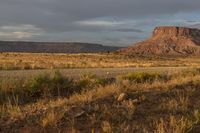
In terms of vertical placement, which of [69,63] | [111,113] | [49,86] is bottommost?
[69,63]

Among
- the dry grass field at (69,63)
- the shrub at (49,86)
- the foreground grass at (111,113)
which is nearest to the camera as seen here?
the foreground grass at (111,113)

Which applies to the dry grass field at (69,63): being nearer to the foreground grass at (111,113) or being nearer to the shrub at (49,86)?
the shrub at (49,86)

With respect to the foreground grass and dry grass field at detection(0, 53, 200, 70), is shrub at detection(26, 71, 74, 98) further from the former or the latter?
dry grass field at detection(0, 53, 200, 70)

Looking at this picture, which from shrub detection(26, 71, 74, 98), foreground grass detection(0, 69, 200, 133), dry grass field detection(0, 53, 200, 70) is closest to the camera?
foreground grass detection(0, 69, 200, 133)

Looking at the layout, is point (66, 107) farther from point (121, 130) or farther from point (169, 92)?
point (169, 92)

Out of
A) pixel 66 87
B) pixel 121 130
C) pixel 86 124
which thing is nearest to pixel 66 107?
pixel 86 124

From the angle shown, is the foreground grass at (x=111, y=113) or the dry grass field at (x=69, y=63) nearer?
the foreground grass at (x=111, y=113)

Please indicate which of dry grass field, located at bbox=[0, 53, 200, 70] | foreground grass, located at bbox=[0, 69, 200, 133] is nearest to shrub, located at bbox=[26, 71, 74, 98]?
foreground grass, located at bbox=[0, 69, 200, 133]

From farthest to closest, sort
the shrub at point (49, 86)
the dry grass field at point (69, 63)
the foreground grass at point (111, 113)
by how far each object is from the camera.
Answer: the dry grass field at point (69, 63) → the shrub at point (49, 86) → the foreground grass at point (111, 113)

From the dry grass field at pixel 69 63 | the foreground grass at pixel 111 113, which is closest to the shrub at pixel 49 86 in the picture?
the foreground grass at pixel 111 113

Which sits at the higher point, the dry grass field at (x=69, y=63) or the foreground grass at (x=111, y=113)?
the foreground grass at (x=111, y=113)

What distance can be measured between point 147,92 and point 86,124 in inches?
178

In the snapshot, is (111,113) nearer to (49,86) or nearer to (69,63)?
(49,86)

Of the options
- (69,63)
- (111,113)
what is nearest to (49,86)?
(111,113)
